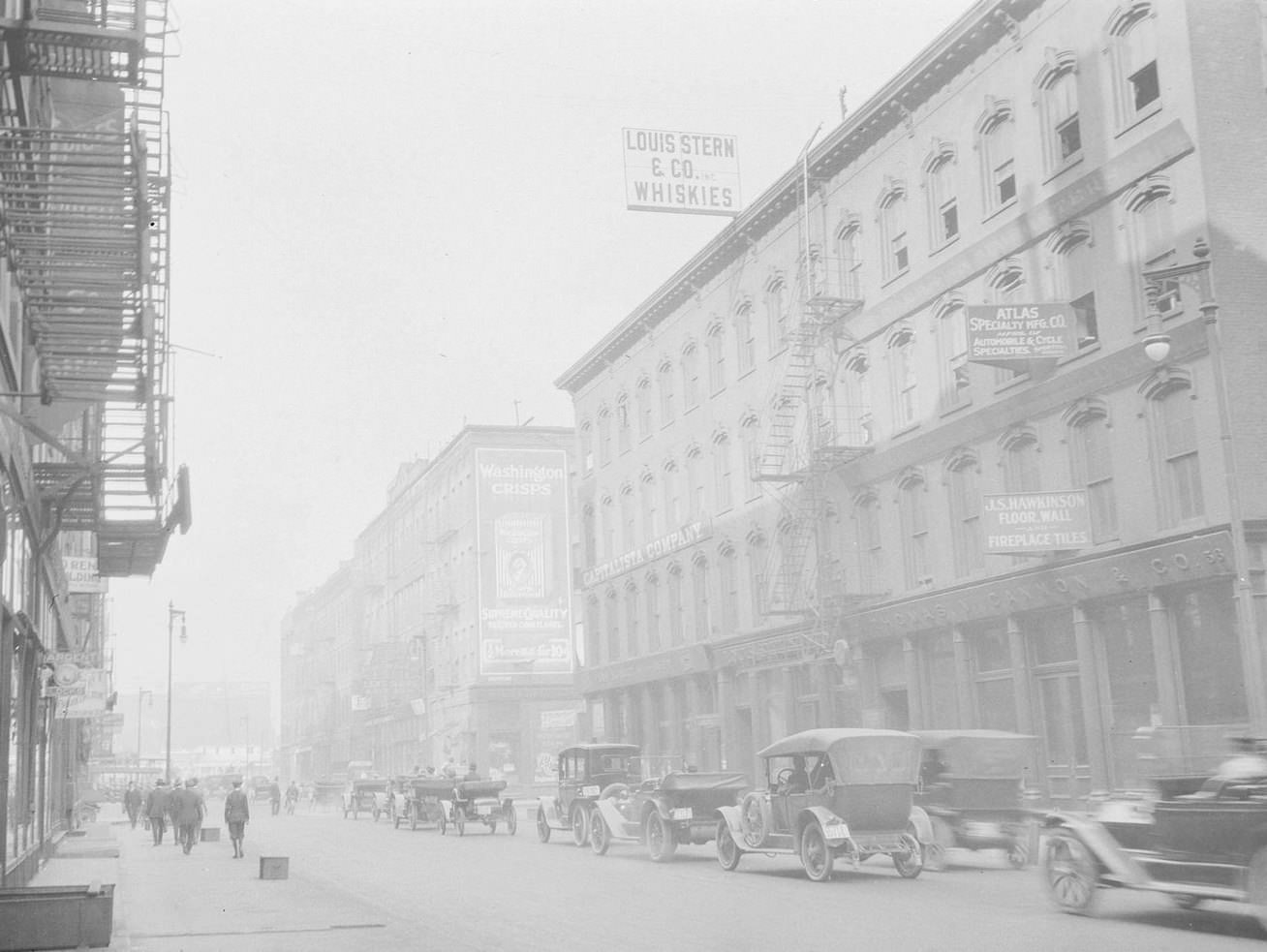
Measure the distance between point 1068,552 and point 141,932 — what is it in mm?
17689

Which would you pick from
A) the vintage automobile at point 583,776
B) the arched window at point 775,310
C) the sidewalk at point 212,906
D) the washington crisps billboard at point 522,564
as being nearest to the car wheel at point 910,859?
the sidewalk at point 212,906

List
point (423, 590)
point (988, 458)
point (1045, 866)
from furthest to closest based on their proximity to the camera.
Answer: point (423, 590) → point (988, 458) → point (1045, 866)

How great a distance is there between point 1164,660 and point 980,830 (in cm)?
520

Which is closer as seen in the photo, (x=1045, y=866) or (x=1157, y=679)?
(x=1045, y=866)

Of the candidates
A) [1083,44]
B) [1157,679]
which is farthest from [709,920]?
[1083,44]

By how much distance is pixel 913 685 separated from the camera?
103 ft

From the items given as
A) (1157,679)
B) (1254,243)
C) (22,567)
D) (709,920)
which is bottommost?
(709,920)

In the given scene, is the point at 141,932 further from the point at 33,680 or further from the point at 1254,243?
the point at 1254,243

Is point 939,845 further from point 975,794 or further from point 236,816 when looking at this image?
point 236,816

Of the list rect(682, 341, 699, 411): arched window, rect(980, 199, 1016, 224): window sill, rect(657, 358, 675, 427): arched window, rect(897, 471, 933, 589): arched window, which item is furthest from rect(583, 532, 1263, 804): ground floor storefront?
rect(657, 358, 675, 427): arched window

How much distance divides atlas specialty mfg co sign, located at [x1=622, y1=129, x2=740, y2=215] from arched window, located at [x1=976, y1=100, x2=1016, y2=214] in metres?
8.61

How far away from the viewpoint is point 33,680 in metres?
21.8

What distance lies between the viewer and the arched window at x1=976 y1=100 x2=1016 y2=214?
94.9ft

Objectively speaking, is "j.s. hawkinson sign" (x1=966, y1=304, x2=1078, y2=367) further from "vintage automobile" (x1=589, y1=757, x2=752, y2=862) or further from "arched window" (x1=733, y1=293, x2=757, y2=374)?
"arched window" (x1=733, y1=293, x2=757, y2=374)
